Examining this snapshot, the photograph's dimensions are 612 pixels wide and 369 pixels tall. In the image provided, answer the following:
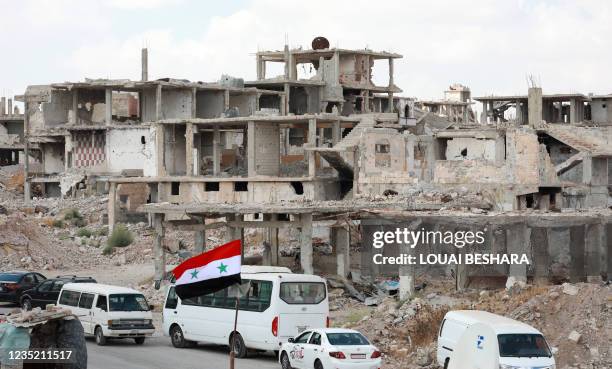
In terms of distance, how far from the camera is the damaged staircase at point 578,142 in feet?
196

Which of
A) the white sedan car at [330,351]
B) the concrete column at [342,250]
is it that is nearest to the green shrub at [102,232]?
the concrete column at [342,250]

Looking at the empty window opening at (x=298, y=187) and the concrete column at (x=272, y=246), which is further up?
the empty window opening at (x=298, y=187)

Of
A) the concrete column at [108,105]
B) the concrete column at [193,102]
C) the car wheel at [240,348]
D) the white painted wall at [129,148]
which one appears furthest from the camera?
the concrete column at [193,102]

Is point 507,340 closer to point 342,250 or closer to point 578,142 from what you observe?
point 342,250

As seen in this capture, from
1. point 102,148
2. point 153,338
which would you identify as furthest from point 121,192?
point 153,338

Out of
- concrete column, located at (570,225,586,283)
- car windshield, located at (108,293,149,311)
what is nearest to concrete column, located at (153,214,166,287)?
car windshield, located at (108,293,149,311)

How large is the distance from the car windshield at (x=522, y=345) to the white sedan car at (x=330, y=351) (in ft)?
8.49

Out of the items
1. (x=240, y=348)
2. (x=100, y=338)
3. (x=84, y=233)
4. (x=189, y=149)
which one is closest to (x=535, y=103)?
(x=189, y=149)

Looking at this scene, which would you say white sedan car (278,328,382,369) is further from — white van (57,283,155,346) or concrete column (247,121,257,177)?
concrete column (247,121,257,177)

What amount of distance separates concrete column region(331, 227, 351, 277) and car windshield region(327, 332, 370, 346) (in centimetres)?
1427

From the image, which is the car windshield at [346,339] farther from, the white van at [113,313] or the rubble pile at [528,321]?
the white van at [113,313]

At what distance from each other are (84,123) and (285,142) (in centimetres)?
1040

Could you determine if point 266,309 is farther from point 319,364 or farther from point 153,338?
point 153,338

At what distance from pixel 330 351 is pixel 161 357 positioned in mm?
4609
